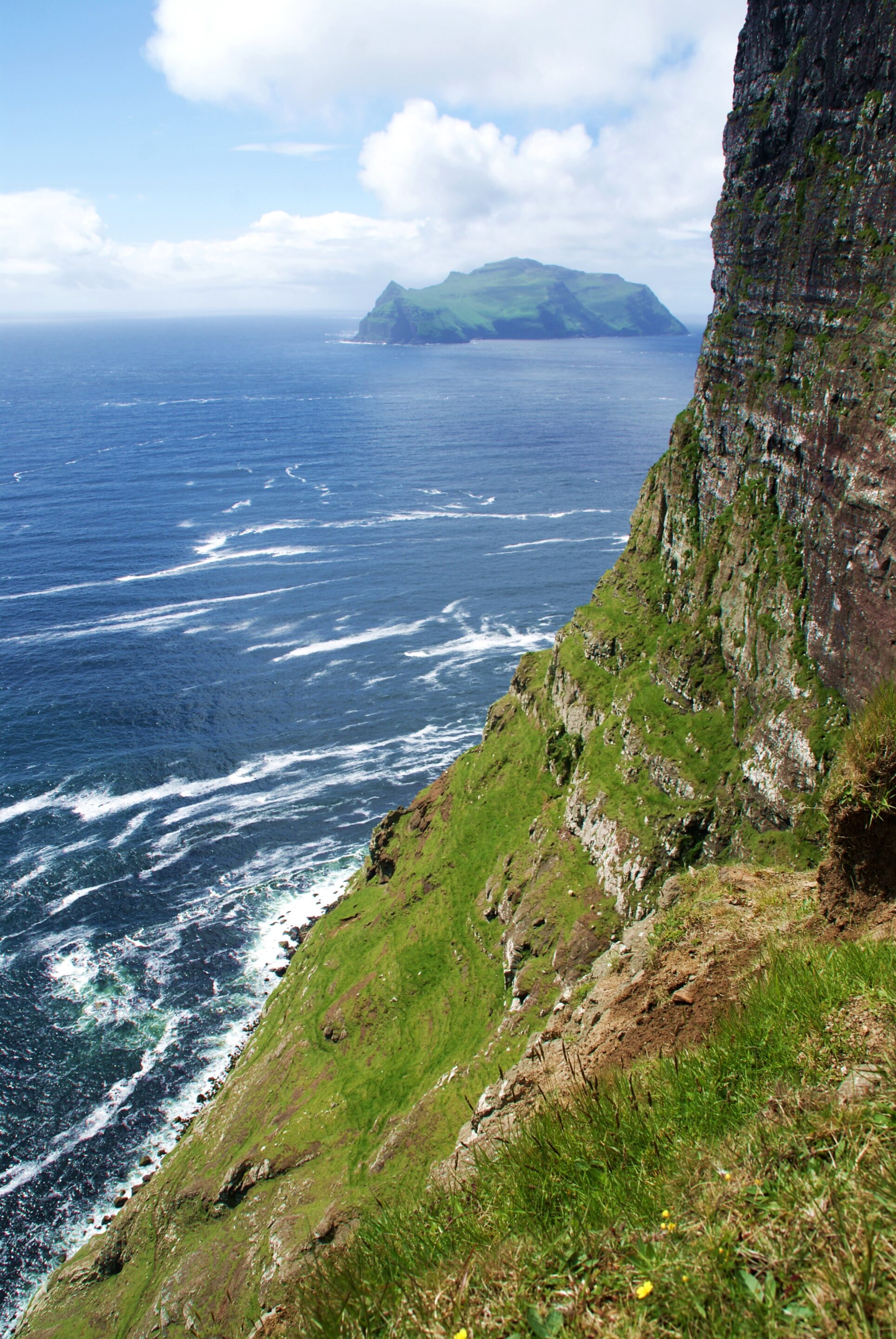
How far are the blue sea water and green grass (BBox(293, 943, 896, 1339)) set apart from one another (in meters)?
55.5

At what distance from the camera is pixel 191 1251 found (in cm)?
4516

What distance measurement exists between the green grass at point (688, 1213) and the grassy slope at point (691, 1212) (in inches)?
1.1

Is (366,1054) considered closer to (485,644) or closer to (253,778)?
(253,778)

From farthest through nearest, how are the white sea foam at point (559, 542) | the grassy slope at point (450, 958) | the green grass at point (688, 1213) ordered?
the white sea foam at point (559, 542) → the grassy slope at point (450, 958) → the green grass at point (688, 1213)

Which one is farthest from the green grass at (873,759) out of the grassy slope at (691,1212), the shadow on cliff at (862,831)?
the grassy slope at (691,1212)

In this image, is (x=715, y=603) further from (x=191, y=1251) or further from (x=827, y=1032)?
(x=191, y=1251)

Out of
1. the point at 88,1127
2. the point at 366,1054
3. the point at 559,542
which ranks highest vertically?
the point at 559,542

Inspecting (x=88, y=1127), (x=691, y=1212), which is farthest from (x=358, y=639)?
(x=691, y=1212)

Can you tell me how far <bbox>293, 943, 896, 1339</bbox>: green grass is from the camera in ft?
27.2

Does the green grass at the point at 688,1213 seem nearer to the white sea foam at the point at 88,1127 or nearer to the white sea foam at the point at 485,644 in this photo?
the white sea foam at the point at 88,1127

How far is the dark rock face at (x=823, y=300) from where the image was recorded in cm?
3609

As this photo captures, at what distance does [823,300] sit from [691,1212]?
43014 millimetres

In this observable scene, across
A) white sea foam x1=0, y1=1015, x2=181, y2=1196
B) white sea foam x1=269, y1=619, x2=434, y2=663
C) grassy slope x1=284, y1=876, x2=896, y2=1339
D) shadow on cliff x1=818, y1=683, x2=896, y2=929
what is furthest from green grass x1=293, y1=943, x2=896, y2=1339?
white sea foam x1=269, y1=619, x2=434, y2=663

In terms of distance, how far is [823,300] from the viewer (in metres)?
40.7
